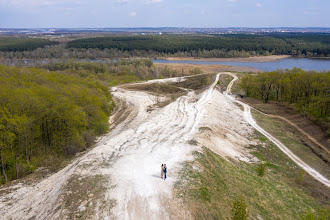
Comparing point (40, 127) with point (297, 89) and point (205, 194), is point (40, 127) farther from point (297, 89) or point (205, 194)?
point (297, 89)

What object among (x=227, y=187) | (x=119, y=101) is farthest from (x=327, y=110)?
(x=119, y=101)

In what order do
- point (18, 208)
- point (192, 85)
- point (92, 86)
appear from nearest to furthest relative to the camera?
point (18, 208) < point (92, 86) < point (192, 85)

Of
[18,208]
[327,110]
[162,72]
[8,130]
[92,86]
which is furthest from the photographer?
[162,72]

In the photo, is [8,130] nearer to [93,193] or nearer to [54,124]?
[54,124]

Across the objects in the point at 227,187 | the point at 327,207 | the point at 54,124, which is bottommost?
the point at 327,207

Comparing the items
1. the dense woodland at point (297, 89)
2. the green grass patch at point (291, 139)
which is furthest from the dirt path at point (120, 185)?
the dense woodland at point (297, 89)

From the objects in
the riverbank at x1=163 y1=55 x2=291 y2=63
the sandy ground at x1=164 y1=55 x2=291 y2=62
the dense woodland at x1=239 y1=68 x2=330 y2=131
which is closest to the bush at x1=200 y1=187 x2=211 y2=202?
the dense woodland at x1=239 y1=68 x2=330 y2=131
